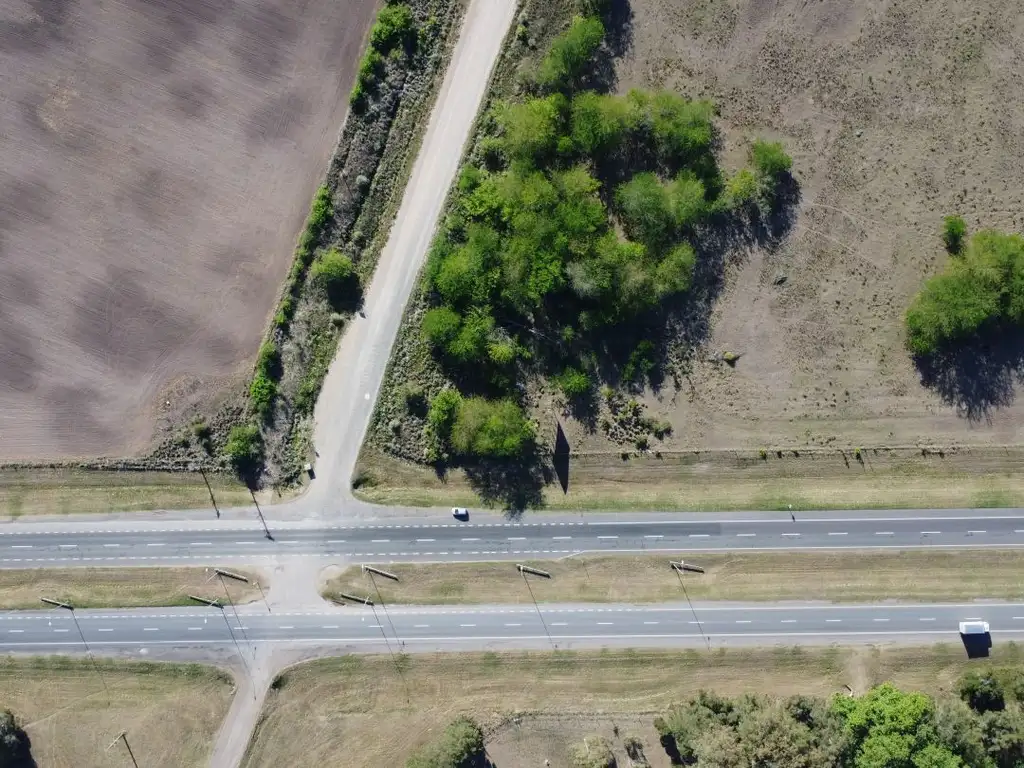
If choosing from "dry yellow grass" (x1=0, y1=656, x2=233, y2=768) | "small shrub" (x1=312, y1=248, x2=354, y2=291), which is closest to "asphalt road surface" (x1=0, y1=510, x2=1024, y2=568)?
"dry yellow grass" (x1=0, y1=656, x2=233, y2=768)

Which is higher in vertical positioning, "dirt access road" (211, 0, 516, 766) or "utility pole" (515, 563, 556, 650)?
"dirt access road" (211, 0, 516, 766)

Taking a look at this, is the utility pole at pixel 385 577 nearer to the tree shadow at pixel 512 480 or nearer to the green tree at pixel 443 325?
the tree shadow at pixel 512 480

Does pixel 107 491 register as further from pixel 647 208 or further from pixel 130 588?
pixel 647 208

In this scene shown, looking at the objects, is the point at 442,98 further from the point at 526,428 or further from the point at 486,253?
the point at 526,428

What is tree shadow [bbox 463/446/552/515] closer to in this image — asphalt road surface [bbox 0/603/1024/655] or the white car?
asphalt road surface [bbox 0/603/1024/655]

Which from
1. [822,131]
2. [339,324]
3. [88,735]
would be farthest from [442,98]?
[88,735]

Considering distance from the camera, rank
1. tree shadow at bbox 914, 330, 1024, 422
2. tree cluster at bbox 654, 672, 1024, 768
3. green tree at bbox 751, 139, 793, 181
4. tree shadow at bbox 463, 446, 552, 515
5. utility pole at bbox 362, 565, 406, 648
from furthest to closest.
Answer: utility pole at bbox 362, 565, 406, 648 < tree shadow at bbox 463, 446, 552, 515 < tree shadow at bbox 914, 330, 1024, 422 < green tree at bbox 751, 139, 793, 181 < tree cluster at bbox 654, 672, 1024, 768

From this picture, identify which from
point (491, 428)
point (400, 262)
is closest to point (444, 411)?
point (491, 428)
